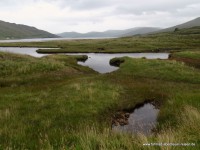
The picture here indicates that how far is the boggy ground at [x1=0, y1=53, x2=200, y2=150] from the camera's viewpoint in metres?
9.17

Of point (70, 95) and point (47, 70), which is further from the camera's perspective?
point (47, 70)

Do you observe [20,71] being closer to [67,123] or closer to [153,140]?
[67,123]

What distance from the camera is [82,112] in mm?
18078

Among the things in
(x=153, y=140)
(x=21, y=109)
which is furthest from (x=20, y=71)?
(x=153, y=140)

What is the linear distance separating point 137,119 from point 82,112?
422 cm

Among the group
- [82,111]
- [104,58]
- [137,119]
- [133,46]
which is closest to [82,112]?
[82,111]

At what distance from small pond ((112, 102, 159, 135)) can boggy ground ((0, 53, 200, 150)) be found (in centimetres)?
66

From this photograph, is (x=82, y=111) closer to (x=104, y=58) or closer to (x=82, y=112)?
(x=82, y=112)

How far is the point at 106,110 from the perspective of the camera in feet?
64.8

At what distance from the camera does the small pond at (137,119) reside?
54.6 feet

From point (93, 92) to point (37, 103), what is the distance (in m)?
5.66

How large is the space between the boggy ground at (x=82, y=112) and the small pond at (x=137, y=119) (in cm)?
66

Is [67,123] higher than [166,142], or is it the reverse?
[166,142]

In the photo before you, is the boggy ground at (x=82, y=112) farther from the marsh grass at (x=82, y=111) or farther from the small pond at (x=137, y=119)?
the small pond at (x=137, y=119)
